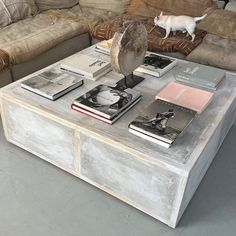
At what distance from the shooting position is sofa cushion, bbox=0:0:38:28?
7.86 ft

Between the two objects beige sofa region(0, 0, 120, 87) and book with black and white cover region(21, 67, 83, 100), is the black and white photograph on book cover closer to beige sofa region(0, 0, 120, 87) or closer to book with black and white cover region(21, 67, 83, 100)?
book with black and white cover region(21, 67, 83, 100)

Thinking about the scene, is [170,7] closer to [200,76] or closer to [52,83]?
[200,76]

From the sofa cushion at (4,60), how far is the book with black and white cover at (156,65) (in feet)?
2.91

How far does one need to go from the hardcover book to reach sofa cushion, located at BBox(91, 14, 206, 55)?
1.59ft

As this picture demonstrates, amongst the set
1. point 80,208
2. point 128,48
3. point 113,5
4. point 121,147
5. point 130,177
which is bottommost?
point 80,208

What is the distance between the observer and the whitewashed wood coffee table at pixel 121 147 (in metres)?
1.23

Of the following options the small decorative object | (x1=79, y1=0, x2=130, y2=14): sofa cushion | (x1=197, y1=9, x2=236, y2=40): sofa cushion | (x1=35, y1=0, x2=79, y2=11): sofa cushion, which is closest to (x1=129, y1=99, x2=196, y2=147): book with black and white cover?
the small decorative object

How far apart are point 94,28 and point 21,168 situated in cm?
145

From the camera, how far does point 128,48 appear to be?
4.80 feet

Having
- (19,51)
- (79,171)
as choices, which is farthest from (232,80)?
(19,51)

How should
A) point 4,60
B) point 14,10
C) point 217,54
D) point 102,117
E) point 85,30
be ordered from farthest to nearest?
point 85,30
point 14,10
point 217,54
point 4,60
point 102,117

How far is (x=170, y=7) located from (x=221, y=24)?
53 centimetres

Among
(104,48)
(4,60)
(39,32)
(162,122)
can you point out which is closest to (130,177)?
(162,122)

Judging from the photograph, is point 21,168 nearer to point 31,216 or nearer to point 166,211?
point 31,216
